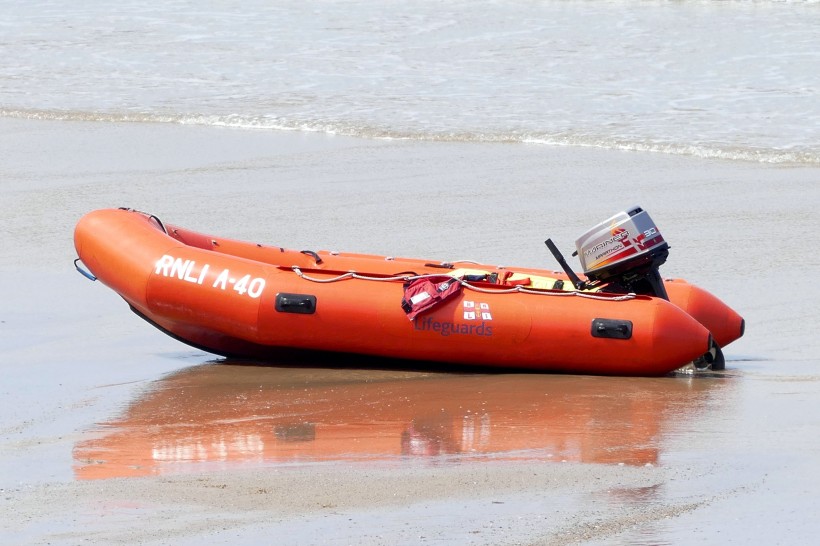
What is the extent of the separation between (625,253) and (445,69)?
9.91 meters

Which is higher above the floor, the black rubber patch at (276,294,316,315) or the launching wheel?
the black rubber patch at (276,294,316,315)

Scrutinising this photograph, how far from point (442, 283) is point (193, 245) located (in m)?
1.60

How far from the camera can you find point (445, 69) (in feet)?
50.5

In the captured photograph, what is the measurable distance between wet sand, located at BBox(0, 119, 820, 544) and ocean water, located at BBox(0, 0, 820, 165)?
2.16 m

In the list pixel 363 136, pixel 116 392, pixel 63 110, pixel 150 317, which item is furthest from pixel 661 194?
pixel 63 110

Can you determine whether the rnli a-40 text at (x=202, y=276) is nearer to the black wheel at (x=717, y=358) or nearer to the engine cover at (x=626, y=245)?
the engine cover at (x=626, y=245)

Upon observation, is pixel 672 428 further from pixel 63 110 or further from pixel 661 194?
pixel 63 110

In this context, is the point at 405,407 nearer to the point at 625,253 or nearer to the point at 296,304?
the point at 296,304

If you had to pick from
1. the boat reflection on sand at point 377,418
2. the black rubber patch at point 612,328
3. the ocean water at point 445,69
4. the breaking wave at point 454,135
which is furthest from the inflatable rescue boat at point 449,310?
the ocean water at point 445,69

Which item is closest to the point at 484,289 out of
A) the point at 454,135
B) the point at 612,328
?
the point at 612,328

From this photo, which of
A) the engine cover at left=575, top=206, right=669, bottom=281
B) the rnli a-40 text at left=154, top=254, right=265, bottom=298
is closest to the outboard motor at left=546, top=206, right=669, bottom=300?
Answer: the engine cover at left=575, top=206, right=669, bottom=281

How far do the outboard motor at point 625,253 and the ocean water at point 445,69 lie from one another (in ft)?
17.0

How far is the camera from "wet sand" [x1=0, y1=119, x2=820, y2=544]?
3645 mm

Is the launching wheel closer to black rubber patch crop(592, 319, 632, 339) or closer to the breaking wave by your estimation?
black rubber patch crop(592, 319, 632, 339)
